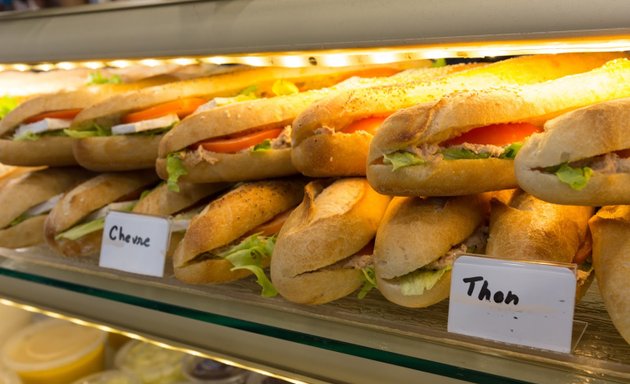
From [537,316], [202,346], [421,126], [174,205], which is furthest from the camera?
[174,205]

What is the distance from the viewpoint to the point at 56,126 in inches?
75.2

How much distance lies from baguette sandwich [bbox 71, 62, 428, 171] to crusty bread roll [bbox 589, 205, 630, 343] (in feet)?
2.90

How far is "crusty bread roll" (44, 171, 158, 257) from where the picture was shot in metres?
1.73

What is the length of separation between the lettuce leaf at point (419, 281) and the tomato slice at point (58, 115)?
3.87 feet

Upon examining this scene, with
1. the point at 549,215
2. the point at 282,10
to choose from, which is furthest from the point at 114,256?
the point at 549,215

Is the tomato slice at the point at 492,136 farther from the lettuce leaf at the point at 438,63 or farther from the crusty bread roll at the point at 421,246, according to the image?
the lettuce leaf at the point at 438,63

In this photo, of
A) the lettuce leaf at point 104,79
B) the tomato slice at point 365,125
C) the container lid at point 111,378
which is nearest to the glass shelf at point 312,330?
the tomato slice at point 365,125

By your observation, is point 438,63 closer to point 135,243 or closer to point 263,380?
point 135,243

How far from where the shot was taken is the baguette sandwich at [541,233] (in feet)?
3.62

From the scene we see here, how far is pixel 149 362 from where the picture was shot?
223 centimetres

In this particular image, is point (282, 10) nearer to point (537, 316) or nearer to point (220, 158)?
point (220, 158)

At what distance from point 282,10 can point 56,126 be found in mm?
979

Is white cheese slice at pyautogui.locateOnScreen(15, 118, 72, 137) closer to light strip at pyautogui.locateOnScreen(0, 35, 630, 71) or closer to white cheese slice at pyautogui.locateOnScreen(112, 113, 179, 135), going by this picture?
white cheese slice at pyautogui.locateOnScreen(112, 113, 179, 135)

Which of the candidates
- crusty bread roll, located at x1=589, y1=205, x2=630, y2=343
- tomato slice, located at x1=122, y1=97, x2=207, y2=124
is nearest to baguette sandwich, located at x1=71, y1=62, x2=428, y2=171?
tomato slice, located at x1=122, y1=97, x2=207, y2=124
